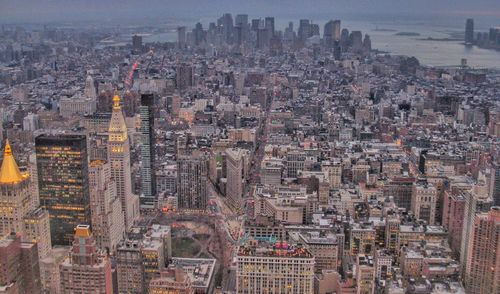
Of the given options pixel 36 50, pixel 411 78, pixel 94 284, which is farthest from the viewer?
pixel 411 78

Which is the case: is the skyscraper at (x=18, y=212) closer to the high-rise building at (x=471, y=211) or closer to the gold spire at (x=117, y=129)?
the gold spire at (x=117, y=129)

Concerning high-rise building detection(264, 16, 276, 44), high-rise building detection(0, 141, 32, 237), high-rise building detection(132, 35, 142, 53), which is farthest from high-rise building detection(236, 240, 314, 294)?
high-rise building detection(264, 16, 276, 44)

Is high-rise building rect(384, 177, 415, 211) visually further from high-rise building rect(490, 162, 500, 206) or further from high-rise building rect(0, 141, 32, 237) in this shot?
high-rise building rect(0, 141, 32, 237)

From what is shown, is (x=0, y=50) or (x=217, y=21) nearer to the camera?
(x=0, y=50)

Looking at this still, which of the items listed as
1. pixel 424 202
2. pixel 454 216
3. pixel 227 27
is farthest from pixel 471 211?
pixel 227 27

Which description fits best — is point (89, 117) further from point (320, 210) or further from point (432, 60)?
point (432, 60)

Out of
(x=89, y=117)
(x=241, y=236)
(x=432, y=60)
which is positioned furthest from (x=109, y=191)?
(x=432, y=60)

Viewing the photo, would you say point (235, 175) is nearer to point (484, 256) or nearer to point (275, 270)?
point (275, 270)
